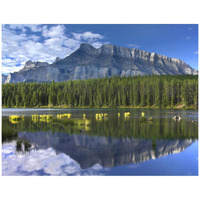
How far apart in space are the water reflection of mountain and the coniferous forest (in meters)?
94.7

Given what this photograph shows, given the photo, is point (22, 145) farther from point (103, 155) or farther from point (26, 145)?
point (103, 155)

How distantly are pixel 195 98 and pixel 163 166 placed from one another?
3982 inches

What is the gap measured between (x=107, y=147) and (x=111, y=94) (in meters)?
118

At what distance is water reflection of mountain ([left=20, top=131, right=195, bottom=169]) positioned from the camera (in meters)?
15.5

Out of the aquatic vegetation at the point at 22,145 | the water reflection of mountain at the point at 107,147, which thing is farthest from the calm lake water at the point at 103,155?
the aquatic vegetation at the point at 22,145

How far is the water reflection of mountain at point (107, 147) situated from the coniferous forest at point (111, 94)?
94746 mm

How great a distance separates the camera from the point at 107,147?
18922mm

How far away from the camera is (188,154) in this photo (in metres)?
17.1

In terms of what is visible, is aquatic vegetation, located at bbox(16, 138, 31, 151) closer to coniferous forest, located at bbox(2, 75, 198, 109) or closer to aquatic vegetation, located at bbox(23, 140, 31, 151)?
aquatic vegetation, located at bbox(23, 140, 31, 151)

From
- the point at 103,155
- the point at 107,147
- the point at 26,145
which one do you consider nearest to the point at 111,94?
the point at 107,147

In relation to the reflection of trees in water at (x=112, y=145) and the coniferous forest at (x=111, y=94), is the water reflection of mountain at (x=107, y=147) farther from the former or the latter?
the coniferous forest at (x=111, y=94)
